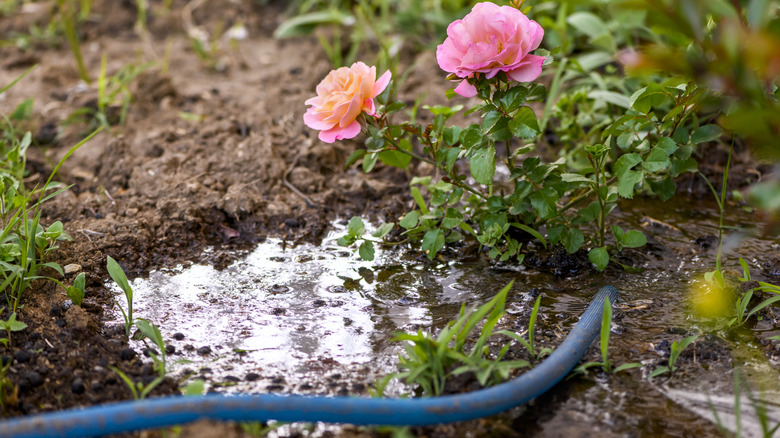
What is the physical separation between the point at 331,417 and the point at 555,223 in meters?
1.16

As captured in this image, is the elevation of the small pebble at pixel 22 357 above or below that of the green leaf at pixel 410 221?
above

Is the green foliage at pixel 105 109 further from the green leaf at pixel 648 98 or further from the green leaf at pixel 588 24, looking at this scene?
the green leaf at pixel 648 98

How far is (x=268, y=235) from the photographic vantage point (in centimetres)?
253

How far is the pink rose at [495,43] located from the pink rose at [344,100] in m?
0.25

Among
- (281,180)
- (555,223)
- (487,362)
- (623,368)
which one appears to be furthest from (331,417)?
(281,180)

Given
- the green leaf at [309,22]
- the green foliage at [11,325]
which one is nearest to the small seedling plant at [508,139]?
the green foliage at [11,325]

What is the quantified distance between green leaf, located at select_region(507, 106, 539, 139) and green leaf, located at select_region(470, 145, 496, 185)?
3.6 inches

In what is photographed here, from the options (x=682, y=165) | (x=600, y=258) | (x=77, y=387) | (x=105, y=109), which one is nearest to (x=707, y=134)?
(x=682, y=165)

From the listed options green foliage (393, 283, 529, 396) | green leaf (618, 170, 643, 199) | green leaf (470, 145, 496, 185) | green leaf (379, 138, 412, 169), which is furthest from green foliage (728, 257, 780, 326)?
green leaf (379, 138, 412, 169)

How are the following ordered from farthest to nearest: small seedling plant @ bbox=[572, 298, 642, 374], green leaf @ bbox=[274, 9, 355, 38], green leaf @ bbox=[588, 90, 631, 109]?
green leaf @ bbox=[274, 9, 355, 38] < green leaf @ bbox=[588, 90, 631, 109] < small seedling plant @ bbox=[572, 298, 642, 374]

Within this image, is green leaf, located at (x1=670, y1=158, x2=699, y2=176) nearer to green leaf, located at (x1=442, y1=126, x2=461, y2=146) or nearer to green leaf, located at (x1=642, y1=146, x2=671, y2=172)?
green leaf, located at (x1=642, y1=146, x2=671, y2=172)

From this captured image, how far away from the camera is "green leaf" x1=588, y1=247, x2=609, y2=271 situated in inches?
80.7

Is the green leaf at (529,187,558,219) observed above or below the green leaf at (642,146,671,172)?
below

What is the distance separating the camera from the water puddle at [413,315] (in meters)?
1.65
